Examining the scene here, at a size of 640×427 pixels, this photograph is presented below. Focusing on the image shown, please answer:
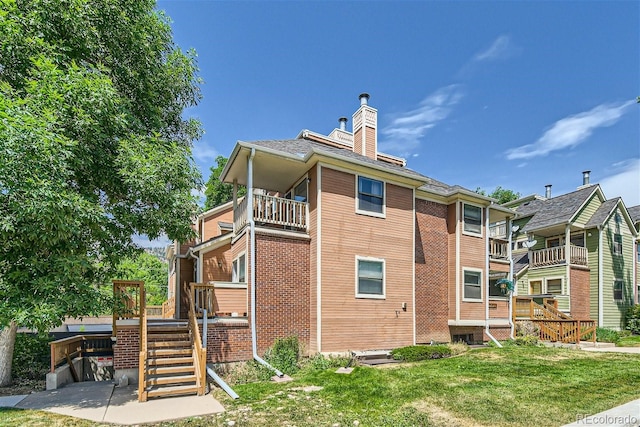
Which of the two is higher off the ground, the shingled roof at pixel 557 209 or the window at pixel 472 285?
the shingled roof at pixel 557 209

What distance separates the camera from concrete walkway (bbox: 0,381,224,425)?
6.26m

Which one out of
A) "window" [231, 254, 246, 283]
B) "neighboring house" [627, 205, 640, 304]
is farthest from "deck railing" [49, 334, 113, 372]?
"neighboring house" [627, 205, 640, 304]

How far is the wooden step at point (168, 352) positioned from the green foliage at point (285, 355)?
2.28 metres

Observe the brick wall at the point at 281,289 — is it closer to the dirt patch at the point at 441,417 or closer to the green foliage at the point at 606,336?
the dirt patch at the point at 441,417

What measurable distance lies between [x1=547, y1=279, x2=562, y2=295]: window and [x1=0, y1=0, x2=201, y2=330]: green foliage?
22398mm

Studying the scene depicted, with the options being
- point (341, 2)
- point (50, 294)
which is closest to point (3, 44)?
point (50, 294)

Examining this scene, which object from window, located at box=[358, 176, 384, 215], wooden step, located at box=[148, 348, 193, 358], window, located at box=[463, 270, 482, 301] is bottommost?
wooden step, located at box=[148, 348, 193, 358]

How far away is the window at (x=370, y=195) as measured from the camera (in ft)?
39.6

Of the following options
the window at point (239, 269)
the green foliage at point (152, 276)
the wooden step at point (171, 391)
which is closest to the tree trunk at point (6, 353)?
the wooden step at point (171, 391)

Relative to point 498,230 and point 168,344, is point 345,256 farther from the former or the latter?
point 498,230

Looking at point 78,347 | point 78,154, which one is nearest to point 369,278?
point 78,347

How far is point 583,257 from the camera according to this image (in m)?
22.0

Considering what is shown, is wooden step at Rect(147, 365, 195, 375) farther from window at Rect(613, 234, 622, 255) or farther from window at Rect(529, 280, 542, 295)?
window at Rect(613, 234, 622, 255)

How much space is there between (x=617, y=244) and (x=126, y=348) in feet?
93.4
